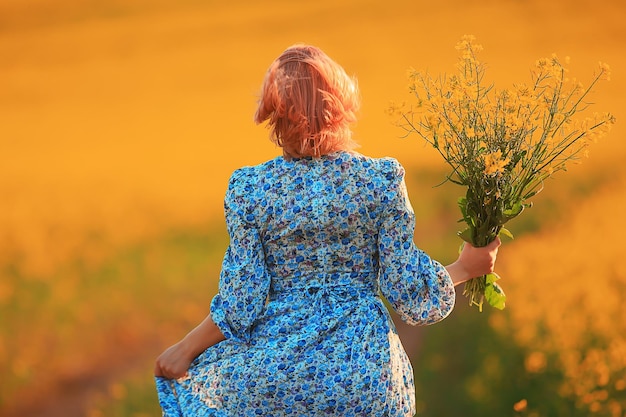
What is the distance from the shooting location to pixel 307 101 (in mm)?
2490

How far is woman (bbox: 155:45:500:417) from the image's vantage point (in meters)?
2.48

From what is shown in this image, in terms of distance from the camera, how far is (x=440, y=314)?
8.57ft

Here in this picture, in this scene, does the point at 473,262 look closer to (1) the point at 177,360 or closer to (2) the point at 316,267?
(2) the point at 316,267

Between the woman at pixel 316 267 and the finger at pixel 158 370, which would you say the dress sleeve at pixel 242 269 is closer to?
the woman at pixel 316 267

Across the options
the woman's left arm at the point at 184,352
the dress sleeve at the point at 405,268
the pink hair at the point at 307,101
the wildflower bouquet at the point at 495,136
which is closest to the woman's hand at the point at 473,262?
the wildflower bouquet at the point at 495,136

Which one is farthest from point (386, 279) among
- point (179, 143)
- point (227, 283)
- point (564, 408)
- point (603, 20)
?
point (603, 20)

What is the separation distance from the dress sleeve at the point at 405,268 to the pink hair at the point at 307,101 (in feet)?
0.59

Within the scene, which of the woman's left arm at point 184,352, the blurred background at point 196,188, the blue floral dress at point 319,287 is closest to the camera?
the blue floral dress at point 319,287

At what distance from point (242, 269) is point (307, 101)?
1.48 ft

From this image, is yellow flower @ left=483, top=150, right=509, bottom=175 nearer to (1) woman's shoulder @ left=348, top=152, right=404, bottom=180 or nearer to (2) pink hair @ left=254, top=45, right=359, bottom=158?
(1) woman's shoulder @ left=348, top=152, right=404, bottom=180

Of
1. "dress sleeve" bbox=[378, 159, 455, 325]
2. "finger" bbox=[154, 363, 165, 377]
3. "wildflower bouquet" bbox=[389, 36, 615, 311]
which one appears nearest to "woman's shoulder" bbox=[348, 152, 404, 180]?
"dress sleeve" bbox=[378, 159, 455, 325]

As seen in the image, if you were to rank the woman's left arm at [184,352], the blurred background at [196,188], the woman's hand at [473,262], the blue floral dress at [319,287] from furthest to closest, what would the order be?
the blurred background at [196,188] < the woman's hand at [473,262] < the woman's left arm at [184,352] < the blue floral dress at [319,287]

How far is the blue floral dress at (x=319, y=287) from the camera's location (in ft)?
8.14

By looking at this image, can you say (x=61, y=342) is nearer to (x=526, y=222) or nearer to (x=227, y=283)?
(x=526, y=222)
